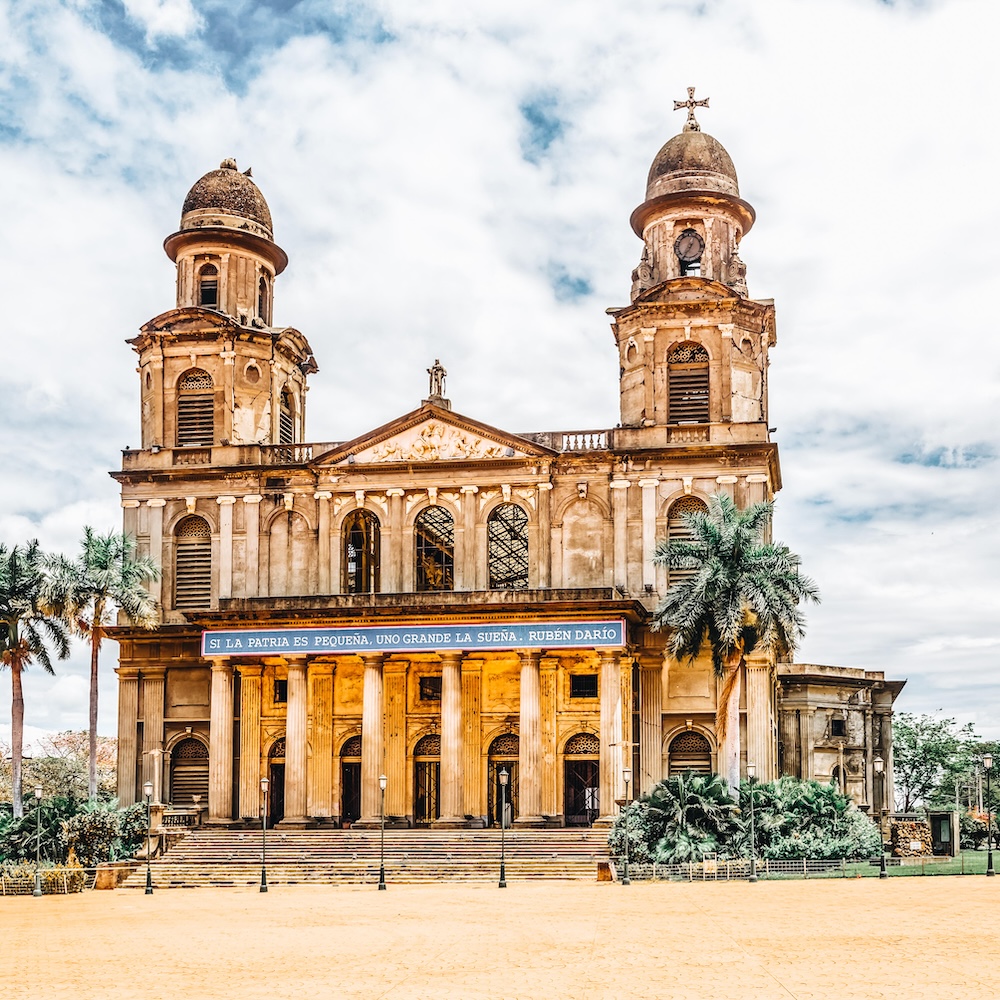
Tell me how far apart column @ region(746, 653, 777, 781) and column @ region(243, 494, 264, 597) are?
16.1 m

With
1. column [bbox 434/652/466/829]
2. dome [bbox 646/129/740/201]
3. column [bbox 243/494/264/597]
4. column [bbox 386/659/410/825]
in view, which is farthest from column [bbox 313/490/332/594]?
dome [bbox 646/129/740/201]

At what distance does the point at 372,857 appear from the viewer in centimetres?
4228

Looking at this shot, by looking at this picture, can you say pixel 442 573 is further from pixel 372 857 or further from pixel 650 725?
pixel 372 857

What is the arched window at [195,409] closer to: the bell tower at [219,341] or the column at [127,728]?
the bell tower at [219,341]

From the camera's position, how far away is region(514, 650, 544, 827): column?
45.2m

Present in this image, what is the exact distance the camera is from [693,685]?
4747cm

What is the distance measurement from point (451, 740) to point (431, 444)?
32.0 ft

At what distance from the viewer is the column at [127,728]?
50.5m

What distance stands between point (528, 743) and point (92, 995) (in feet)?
88.6

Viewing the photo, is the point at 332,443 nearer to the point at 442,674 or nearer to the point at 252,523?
the point at 252,523

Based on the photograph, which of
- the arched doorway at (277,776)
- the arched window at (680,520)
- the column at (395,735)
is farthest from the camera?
the arched doorway at (277,776)

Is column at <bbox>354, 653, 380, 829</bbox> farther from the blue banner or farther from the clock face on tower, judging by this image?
the clock face on tower

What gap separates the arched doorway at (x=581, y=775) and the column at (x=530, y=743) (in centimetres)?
176

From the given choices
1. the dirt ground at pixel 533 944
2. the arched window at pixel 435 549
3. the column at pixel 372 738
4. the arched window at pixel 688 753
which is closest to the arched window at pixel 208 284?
the arched window at pixel 435 549
